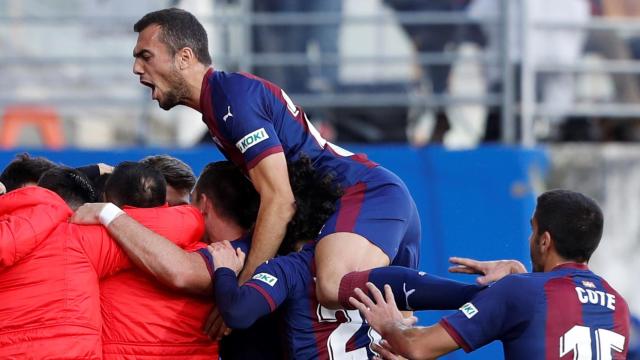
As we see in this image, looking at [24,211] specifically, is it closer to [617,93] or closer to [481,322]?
[481,322]

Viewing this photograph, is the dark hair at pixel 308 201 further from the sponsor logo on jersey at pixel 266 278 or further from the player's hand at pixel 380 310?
the player's hand at pixel 380 310

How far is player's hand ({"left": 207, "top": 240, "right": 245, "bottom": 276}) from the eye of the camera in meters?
3.93

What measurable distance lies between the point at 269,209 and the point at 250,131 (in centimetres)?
33

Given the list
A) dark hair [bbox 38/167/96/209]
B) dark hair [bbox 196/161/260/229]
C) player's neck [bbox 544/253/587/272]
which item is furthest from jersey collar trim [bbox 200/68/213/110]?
player's neck [bbox 544/253/587/272]

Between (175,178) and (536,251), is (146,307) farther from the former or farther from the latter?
(536,251)

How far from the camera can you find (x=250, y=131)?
421 centimetres

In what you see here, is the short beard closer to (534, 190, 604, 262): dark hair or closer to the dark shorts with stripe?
the dark shorts with stripe

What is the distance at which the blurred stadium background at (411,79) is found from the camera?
25.2ft

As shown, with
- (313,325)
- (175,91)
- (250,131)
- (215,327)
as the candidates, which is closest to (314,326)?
(313,325)

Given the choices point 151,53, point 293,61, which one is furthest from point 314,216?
point 293,61

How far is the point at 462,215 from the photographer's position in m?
6.71

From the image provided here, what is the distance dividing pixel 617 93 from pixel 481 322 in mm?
5197

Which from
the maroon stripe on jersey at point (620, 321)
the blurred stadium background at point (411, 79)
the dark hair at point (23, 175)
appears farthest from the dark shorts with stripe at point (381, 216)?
the blurred stadium background at point (411, 79)

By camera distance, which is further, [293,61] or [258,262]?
[293,61]
